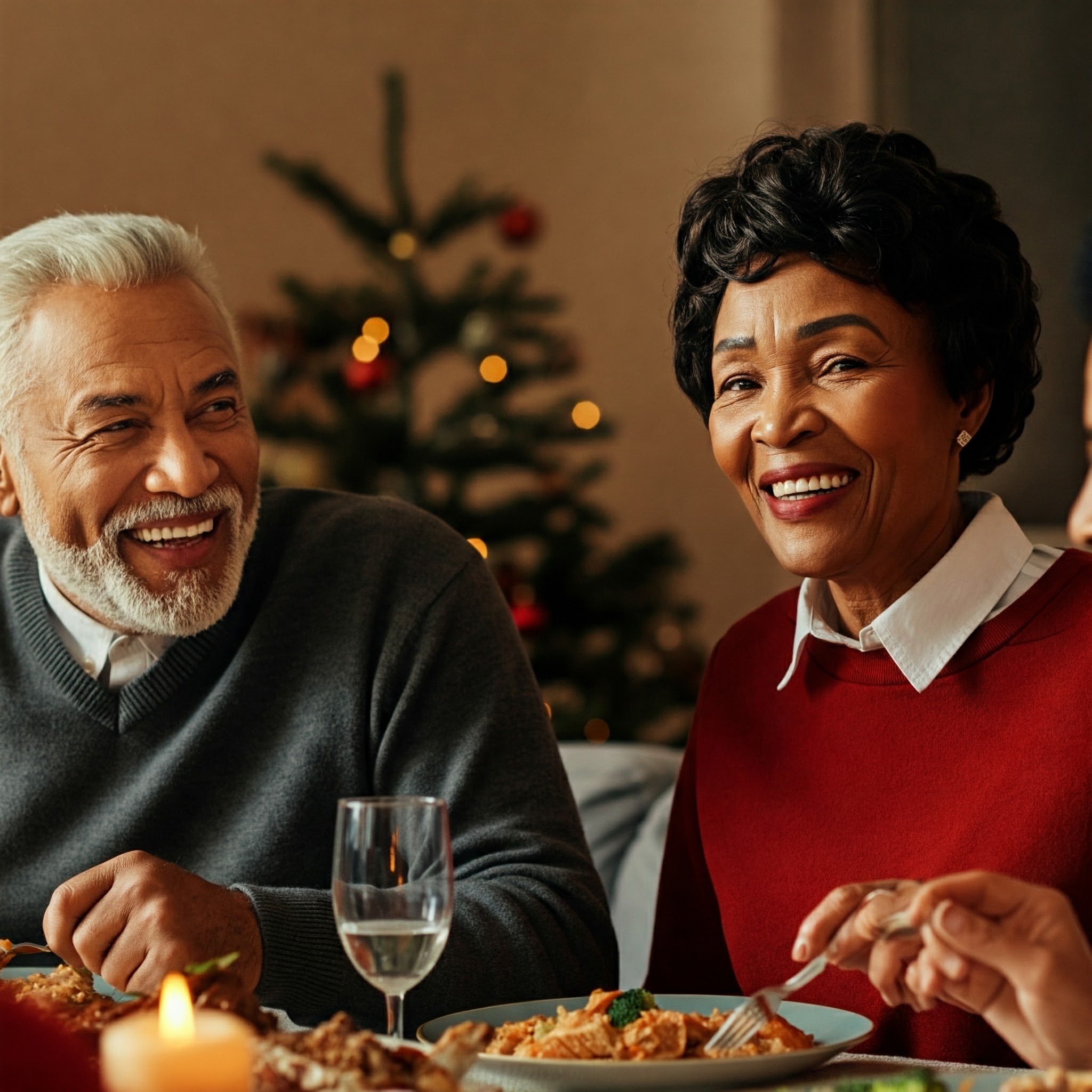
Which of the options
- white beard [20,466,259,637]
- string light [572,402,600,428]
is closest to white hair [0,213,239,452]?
white beard [20,466,259,637]

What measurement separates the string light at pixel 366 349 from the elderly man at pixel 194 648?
6.82ft

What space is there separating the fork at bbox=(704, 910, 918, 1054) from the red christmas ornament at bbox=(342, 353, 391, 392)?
2.85 meters

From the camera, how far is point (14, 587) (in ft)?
5.96

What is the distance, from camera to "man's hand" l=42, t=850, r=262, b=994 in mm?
1134

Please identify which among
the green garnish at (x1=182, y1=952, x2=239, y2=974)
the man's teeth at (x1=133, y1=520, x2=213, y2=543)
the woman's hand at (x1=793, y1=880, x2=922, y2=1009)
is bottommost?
the woman's hand at (x1=793, y1=880, x2=922, y2=1009)

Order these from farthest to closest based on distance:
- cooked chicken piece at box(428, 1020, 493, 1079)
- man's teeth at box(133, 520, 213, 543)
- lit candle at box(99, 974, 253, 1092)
Result: man's teeth at box(133, 520, 213, 543)
cooked chicken piece at box(428, 1020, 493, 1079)
lit candle at box(99, 974, 253, 1092)

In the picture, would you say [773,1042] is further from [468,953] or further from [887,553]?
[887,553]

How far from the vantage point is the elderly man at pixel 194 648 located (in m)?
1.58

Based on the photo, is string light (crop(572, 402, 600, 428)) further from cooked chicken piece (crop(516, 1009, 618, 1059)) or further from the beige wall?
cooked chicken piece (crop(516, 1009, 618, 1059))

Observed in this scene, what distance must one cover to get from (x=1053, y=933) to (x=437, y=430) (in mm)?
3012

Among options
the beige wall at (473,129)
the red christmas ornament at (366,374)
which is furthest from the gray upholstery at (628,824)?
the beige wall at (473,129)

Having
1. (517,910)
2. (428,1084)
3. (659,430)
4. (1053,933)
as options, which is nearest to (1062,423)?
(659,430)

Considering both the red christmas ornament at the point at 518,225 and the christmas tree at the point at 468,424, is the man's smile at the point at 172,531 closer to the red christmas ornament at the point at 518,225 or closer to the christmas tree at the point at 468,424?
the christmas tree at the point at 468,424

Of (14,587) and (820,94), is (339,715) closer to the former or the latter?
(14,587)
